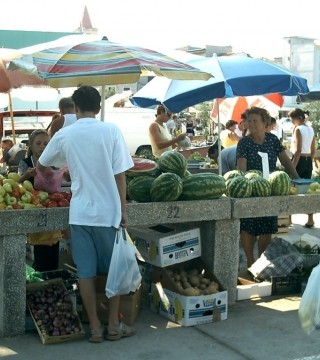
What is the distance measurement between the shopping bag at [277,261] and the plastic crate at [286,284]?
61 millimetres

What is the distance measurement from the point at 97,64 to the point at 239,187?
6.04 ft

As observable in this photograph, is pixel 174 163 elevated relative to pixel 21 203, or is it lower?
elevated

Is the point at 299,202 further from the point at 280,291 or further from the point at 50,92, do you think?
the point at 50,92

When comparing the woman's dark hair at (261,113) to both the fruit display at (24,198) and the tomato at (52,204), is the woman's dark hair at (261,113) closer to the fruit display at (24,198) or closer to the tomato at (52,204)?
the fruit display at (24,198)

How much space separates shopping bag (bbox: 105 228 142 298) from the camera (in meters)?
5.09

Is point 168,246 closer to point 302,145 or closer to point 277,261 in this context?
point 277,261

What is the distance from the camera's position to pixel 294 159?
35.7 ft

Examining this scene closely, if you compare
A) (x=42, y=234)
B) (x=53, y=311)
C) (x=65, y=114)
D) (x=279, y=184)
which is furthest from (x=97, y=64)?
(x=65, y=114)

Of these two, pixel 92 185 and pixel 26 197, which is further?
pixel 26 197

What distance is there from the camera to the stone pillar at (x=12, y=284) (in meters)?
5.21

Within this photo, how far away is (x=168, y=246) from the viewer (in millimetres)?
5926

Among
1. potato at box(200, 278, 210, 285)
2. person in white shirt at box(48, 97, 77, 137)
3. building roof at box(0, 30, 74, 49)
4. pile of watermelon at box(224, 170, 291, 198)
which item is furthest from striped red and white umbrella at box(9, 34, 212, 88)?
building roof at box(0, 30, 74, 49)

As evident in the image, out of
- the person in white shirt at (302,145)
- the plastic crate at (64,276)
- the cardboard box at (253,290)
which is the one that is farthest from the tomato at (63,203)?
the person in white shirt at (302,145)

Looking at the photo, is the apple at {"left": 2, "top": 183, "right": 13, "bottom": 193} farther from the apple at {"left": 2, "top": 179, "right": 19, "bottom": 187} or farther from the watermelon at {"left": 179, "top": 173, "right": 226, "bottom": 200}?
the watermelon at {"left": 179, "top": 173, "right": 226, "bottom": 200}
